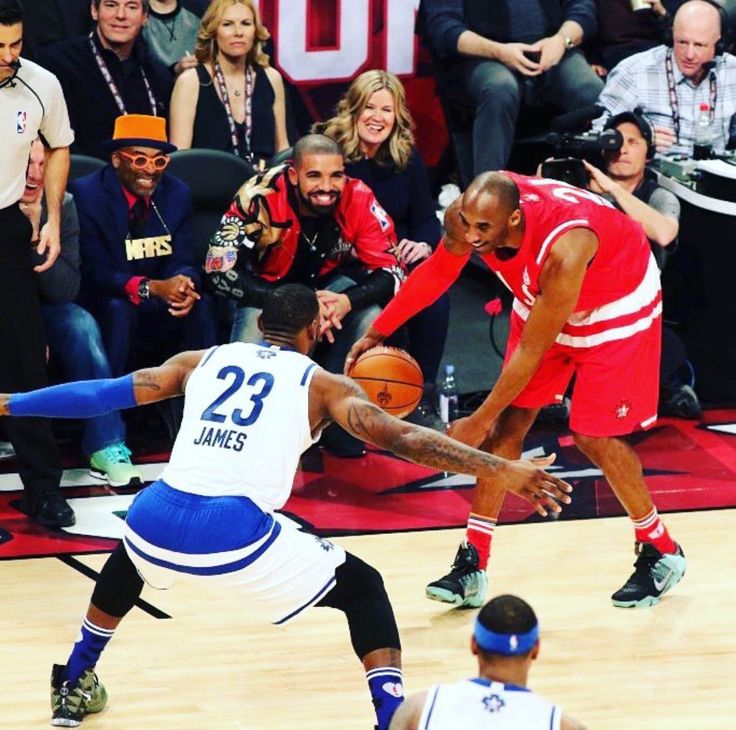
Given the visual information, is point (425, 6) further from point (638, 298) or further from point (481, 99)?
point (638, 298)

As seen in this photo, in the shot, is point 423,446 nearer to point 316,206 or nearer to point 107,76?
point 316,206

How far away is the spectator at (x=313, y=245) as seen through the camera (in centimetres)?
791

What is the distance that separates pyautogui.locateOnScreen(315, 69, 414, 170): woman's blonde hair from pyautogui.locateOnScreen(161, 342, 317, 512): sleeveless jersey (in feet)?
11.5

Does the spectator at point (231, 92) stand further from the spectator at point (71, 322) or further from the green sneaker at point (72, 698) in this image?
the green sneaker at point (72, 698)

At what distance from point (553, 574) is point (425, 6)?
4.02 meters

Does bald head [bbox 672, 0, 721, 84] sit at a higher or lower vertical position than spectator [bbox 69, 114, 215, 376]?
higher

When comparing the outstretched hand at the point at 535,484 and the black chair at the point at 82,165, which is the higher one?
the black chair at the point at 82,165

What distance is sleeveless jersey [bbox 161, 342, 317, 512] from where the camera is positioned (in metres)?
5.09

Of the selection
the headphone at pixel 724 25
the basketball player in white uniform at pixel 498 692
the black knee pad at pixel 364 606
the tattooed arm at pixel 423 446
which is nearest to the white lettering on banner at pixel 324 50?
the headphone at pixel 724 25

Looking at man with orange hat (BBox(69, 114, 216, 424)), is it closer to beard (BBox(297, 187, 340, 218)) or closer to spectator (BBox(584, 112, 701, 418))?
beard (BBox(297, 187, 340, 218))

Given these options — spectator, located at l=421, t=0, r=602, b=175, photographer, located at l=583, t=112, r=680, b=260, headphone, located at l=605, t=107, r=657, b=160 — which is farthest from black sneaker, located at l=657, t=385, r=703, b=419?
spectator, located at l=421, t=0, r=602, b=175

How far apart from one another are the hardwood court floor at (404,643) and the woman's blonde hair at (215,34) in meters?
2.83

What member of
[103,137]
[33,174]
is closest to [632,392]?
[33,174]

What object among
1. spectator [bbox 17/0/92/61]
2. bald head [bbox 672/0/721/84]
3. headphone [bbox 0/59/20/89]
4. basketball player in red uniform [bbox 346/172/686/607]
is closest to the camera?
basketball player in red uniform [bbox 346/172/686/607]
